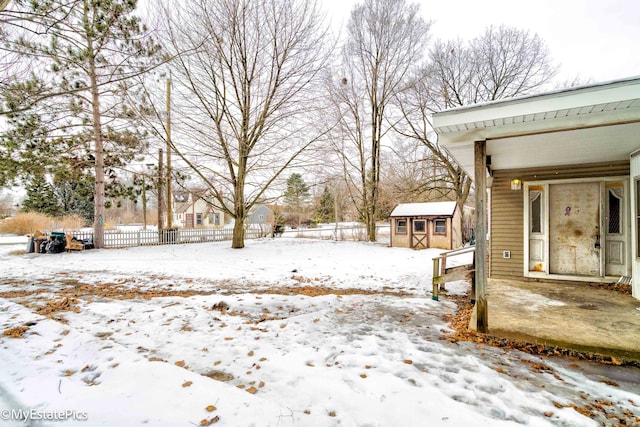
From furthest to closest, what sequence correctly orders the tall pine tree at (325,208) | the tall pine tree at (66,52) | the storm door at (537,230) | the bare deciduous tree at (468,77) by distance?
the tall pine tree at (325,208)
the bare deciduous tree at (468,77)
the storm door at (537,230)
the tall pine tree at (66,52)

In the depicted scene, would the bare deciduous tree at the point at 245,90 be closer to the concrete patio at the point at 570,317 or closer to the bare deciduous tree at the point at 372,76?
the bare deciduous tree at the point at 372,76

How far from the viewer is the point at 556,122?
135 inches

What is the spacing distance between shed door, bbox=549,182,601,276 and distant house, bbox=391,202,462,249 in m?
8.73

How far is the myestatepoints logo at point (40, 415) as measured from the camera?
1966 mm

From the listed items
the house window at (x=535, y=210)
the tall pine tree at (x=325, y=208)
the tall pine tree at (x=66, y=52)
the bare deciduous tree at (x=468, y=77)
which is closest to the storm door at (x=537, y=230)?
the house window at (x=535, y=210)

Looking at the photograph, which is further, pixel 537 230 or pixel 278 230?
pixel 278 230

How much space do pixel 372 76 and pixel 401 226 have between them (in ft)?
32.0

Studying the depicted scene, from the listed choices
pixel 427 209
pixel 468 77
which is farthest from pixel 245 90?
pixel 468 77

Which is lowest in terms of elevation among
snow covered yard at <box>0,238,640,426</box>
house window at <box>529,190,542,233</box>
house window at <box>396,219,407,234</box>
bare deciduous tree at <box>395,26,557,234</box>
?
snow covered yard at <box>0,238,640,426</box>

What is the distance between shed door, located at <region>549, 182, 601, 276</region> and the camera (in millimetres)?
5844

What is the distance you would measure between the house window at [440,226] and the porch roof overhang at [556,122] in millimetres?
10110

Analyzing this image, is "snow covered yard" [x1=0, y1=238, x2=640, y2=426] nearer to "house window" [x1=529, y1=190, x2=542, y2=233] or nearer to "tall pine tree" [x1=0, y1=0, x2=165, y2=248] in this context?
"house window" [x1=529, y1=190, x2=542, y2=233]

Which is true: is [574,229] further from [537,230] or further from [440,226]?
[440,226]

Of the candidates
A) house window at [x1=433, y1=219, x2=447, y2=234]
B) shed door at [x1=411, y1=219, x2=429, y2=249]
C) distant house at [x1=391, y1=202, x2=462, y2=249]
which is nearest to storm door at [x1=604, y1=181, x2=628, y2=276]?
distant house at [x1=391, y1=202, x2=462, y2=249]
